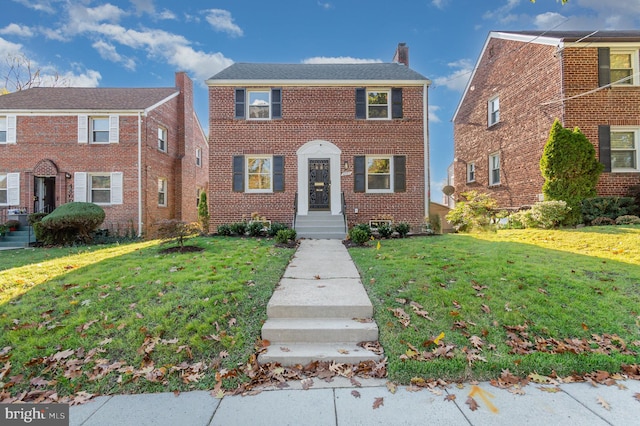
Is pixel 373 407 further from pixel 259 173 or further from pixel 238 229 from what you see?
pixel 259 173

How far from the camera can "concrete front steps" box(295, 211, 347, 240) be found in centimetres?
1052

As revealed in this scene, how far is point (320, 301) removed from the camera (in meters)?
4.41

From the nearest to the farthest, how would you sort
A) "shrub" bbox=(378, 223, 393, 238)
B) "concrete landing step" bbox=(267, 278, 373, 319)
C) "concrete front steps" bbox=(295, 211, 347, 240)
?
1. "concrete landing step" bbox=(267, 278, 373, 319)
2. "shrub" bbox=(378, 223, 393, 238)
3. "concrete front steps" bbox=(295, 211, 347, 240)

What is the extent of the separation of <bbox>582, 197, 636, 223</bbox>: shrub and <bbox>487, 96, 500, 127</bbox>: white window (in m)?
5.99

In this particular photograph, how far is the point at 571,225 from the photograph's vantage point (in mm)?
10141

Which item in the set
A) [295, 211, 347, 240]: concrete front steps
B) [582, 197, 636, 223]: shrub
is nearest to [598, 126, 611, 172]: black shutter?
[582, 197, 636, 223]: shrub

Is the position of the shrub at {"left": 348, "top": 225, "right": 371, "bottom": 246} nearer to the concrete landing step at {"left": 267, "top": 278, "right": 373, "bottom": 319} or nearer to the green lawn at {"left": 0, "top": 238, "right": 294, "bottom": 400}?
the green lawn at {"left": 0, "top": 238, "right": 294, "bottom": 400}

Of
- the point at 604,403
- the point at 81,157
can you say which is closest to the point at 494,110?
the point at 604,403

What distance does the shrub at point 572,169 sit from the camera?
10227 millimetres

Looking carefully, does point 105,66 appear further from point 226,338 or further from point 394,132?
point 226,338

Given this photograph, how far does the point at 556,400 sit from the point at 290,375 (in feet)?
8.15

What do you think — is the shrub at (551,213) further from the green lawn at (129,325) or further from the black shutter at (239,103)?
the black shutter at (239,103)

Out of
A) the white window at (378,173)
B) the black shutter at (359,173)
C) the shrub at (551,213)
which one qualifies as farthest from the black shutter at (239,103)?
the shrub at (551,213)
